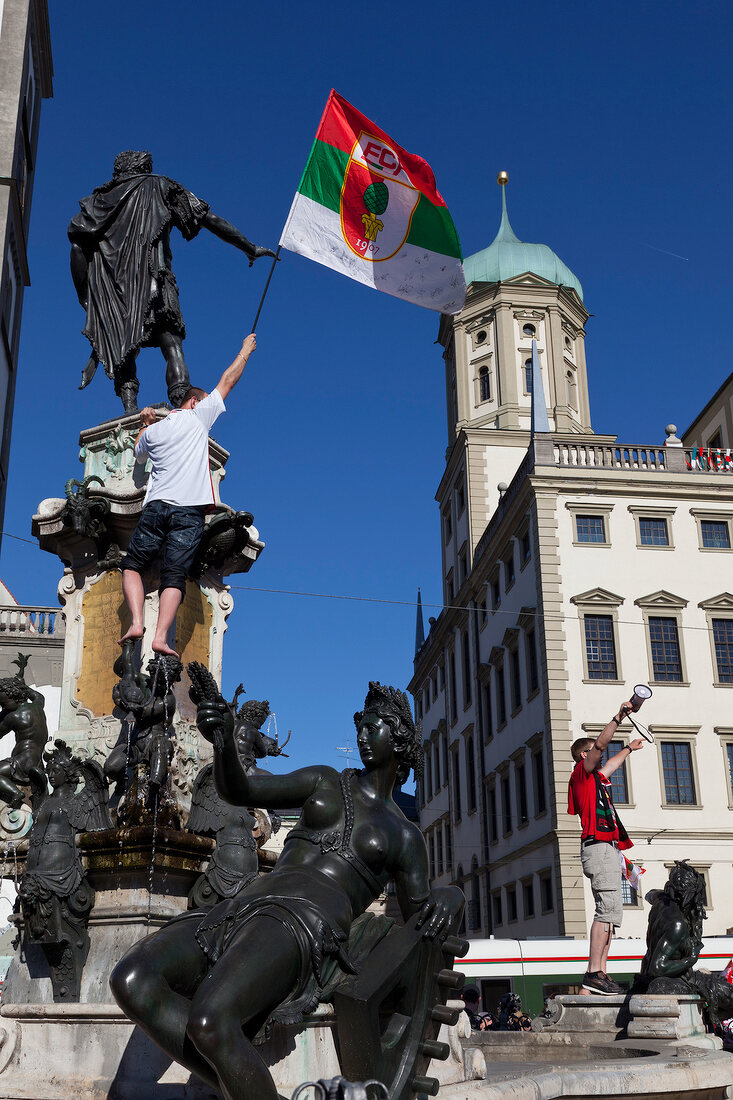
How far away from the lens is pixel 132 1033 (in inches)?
186

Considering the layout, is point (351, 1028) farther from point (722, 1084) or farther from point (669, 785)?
point (669, 785)

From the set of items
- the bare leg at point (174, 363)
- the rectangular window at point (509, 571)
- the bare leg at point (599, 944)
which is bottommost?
the bare leg at point (599, 944)

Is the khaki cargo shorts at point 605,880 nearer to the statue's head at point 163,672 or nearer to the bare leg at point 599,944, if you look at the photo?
the bare leg at point 599,944

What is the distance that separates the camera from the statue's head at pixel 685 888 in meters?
7.58

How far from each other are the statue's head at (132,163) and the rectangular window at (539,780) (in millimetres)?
28113

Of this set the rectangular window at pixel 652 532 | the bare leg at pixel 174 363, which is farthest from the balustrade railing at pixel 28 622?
the bare leg at pixel 174 363

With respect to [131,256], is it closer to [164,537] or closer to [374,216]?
[374,216]

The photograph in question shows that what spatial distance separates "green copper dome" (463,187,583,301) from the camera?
5628 centimetres

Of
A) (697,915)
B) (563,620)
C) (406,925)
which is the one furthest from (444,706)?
(406,925)

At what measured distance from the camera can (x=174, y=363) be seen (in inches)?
336

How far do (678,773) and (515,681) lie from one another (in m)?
7.59

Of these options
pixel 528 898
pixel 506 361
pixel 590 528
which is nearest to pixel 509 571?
pixel 590 528

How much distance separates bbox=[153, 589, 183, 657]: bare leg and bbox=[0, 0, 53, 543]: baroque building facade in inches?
857

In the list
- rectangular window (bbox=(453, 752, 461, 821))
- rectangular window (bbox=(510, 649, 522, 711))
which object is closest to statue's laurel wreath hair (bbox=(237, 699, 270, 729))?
rectangular window (bbox=(510, 649, 522, 711))
